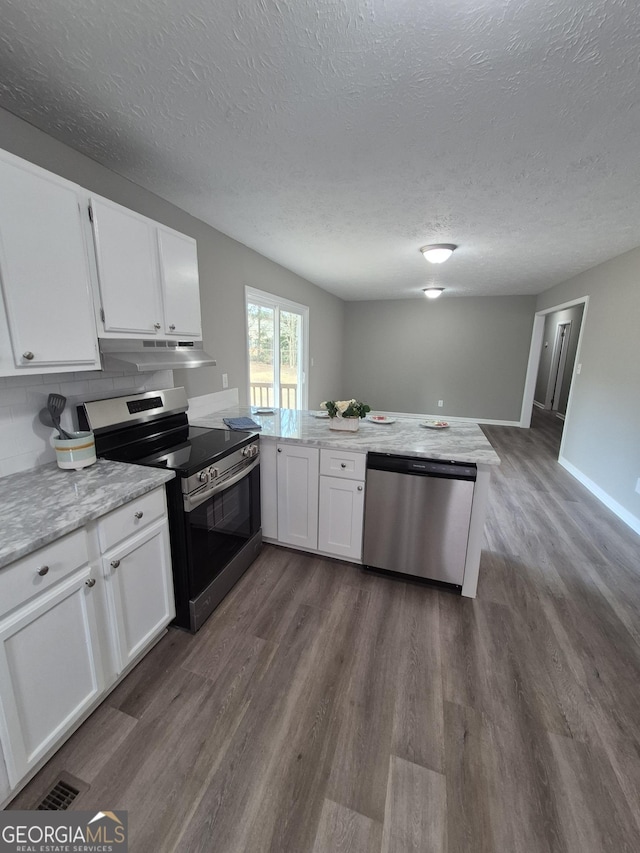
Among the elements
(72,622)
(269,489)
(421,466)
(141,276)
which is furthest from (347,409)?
(72,622)

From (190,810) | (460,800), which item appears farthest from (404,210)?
(190,810)

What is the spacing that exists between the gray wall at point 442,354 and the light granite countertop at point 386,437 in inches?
178

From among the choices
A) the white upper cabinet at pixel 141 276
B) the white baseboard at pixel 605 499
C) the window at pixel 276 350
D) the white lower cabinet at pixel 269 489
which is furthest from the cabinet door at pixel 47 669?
the white baseboard at pixel 605 499

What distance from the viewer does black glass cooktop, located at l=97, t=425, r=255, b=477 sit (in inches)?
67.4

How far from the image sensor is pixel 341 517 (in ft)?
7.63

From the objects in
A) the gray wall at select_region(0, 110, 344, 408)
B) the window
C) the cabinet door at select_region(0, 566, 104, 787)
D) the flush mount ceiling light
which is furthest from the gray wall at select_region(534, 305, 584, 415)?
the cabinet door at select_region(0, 566, 104, 787)

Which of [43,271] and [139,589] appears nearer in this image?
[43,271]

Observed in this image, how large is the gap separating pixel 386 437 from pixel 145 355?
1537mm

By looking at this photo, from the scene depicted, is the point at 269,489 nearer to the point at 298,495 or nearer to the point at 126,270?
the point at 298,495

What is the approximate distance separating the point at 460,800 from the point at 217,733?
91 centimetres

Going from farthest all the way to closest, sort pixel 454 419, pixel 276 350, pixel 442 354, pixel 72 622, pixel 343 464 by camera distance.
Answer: pixel 454 419
pixel 442 354
pixel 276 350
pixel 343 464
pixel 72 622

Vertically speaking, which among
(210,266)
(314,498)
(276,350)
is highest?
(210,266)

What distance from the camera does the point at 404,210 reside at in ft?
8.22

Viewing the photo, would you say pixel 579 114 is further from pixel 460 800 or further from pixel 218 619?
pixel 218 619
